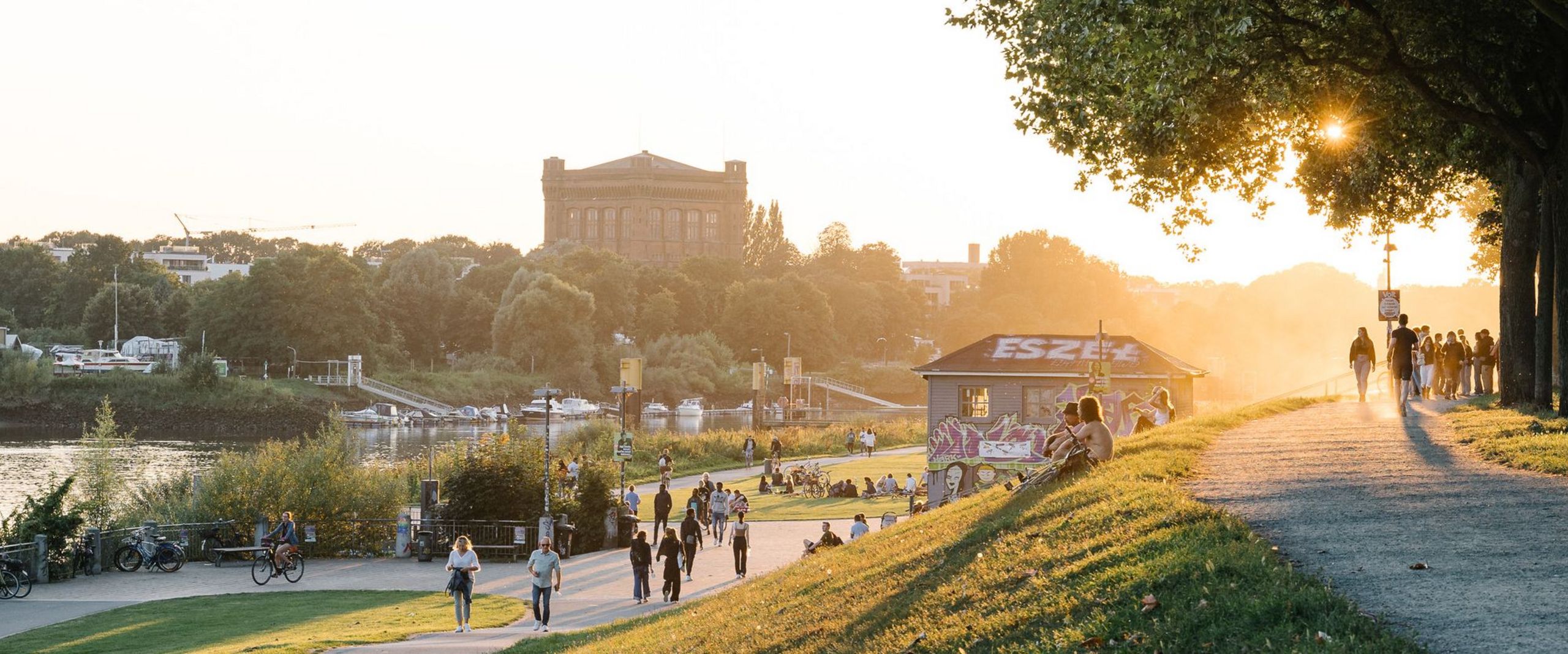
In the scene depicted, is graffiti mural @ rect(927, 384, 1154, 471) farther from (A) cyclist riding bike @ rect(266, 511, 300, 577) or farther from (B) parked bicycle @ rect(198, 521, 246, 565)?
(B) parked bicycle @ rect(198, 521, 246, 565)

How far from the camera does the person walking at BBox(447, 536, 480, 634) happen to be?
73.6 feet

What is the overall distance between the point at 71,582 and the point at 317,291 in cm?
9148

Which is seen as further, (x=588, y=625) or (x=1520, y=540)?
(x=588, y=625)

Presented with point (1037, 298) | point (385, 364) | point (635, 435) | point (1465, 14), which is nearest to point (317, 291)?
point (385, 364)

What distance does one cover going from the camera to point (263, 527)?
34.1 metres

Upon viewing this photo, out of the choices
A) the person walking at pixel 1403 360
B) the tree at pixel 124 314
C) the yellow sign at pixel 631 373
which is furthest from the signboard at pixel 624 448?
the tree at pixel 124 314

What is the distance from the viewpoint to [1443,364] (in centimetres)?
3391

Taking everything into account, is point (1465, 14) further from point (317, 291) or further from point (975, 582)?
point (317, 291)

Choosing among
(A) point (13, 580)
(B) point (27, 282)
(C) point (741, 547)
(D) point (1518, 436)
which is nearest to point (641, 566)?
(C) point (741, 547)

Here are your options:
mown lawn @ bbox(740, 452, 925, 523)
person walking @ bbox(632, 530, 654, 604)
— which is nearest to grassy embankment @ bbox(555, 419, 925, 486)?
mown lawn @ bbox(740, 452, 925, 523)

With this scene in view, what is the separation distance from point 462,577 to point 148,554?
13633mm

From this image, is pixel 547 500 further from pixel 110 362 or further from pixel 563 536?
pixel 110 362

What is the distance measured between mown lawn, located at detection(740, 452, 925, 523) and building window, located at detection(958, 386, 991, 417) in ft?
11.7

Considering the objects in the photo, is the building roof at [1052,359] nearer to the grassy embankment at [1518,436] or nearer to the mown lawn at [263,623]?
the grassy embankment at [1518,436]
